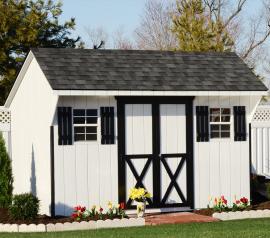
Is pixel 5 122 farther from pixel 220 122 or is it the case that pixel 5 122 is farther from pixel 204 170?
pixel 220 122

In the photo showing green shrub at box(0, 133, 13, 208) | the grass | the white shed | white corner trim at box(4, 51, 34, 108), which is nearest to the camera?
the grass

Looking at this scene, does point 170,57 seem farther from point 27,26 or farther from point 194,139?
point 27,26

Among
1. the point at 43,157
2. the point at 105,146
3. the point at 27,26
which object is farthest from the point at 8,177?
the point at 27,26

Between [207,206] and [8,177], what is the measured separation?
491cm

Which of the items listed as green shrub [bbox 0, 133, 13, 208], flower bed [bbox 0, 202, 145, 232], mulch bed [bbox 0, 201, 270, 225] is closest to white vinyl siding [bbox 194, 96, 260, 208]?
mulch bed [bbox 0, 201, 270, 225]

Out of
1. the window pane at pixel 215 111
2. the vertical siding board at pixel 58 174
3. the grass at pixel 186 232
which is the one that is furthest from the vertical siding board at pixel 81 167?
the window pane at pixel 215 111

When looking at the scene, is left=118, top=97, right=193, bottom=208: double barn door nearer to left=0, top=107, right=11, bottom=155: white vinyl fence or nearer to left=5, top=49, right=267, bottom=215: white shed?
left=5, top=49, right=267, bottom=215: white shed

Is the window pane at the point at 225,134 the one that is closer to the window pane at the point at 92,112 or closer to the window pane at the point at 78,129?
the window pane at the point at 92,112

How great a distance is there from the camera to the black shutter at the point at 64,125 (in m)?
16.5

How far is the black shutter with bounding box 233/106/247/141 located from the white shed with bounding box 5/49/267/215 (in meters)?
0.02

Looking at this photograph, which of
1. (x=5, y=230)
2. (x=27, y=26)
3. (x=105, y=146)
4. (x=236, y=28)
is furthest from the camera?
(x=236, y=28)

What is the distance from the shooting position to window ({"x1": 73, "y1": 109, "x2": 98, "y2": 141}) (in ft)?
55.1

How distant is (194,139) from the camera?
1769 cm

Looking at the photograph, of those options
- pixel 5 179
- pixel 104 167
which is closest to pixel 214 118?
pixel 104 167
